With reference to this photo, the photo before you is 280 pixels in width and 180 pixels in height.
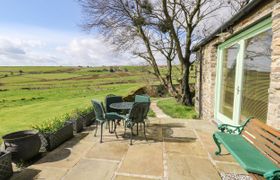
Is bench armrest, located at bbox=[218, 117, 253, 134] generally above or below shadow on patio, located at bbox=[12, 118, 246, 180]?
above

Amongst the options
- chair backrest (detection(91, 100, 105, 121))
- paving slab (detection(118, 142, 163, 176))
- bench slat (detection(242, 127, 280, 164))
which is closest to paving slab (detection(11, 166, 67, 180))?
paving slab (detection(118, 142, 163, 176))

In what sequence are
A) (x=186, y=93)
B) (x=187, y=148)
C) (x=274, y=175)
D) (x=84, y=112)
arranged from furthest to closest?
(x=186, y=93)
(x=84, y=112)
(x=187, y=148)
(x=274, y=175)

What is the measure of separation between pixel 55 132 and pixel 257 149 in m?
3.76

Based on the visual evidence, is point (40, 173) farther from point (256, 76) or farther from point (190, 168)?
point (256, 76)

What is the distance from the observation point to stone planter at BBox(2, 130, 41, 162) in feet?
11.5

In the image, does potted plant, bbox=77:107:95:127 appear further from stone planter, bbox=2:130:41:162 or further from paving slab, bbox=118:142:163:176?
paving slab, bbox=118:142:163:176

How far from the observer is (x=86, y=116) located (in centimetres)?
620

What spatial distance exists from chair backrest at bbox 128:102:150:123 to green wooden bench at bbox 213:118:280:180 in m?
1.73

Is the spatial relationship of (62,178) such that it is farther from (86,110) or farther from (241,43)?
(241,43)

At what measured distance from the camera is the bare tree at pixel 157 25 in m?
10.3

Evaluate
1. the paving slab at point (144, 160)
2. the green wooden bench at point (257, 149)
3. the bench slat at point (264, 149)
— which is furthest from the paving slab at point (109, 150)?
the bench slat at point (264, 149)

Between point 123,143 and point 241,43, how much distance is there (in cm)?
348

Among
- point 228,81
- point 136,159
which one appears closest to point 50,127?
point 136,159

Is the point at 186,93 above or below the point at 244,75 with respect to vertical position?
below
